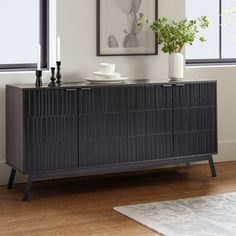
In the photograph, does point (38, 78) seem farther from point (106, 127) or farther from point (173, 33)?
point (173, 33)

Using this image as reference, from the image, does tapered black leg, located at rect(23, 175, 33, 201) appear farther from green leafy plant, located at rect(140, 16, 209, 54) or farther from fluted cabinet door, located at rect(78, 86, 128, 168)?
green leafy plant, located at rect(140, 16, 209, 54)

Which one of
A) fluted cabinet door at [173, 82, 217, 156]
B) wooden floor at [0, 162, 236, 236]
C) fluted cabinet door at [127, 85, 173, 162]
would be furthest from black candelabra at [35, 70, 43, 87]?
fluted cabinet door at [173, 82, 217, 156]

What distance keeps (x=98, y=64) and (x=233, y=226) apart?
2.09 m

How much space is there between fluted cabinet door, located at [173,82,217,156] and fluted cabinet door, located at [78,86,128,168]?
20.3 inches

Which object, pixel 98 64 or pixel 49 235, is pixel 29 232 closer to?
pixel 49 235

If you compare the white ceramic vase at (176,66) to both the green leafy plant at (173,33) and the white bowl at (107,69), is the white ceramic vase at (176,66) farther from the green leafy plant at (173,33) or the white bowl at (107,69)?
the white bowl at (107,69)

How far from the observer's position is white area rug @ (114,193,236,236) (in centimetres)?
422

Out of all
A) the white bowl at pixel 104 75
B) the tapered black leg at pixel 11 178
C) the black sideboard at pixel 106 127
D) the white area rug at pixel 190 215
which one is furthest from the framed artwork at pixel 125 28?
the white area rug at pixel 190 215

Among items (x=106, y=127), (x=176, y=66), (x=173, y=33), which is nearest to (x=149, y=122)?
(x=106, y=127)

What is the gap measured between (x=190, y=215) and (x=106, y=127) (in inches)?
43.1

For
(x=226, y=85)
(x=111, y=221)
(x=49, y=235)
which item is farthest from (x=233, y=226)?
(x=226, y=85)

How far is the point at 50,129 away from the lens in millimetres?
5074

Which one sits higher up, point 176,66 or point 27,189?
point 176,66

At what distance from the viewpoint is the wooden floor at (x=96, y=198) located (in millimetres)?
4324
